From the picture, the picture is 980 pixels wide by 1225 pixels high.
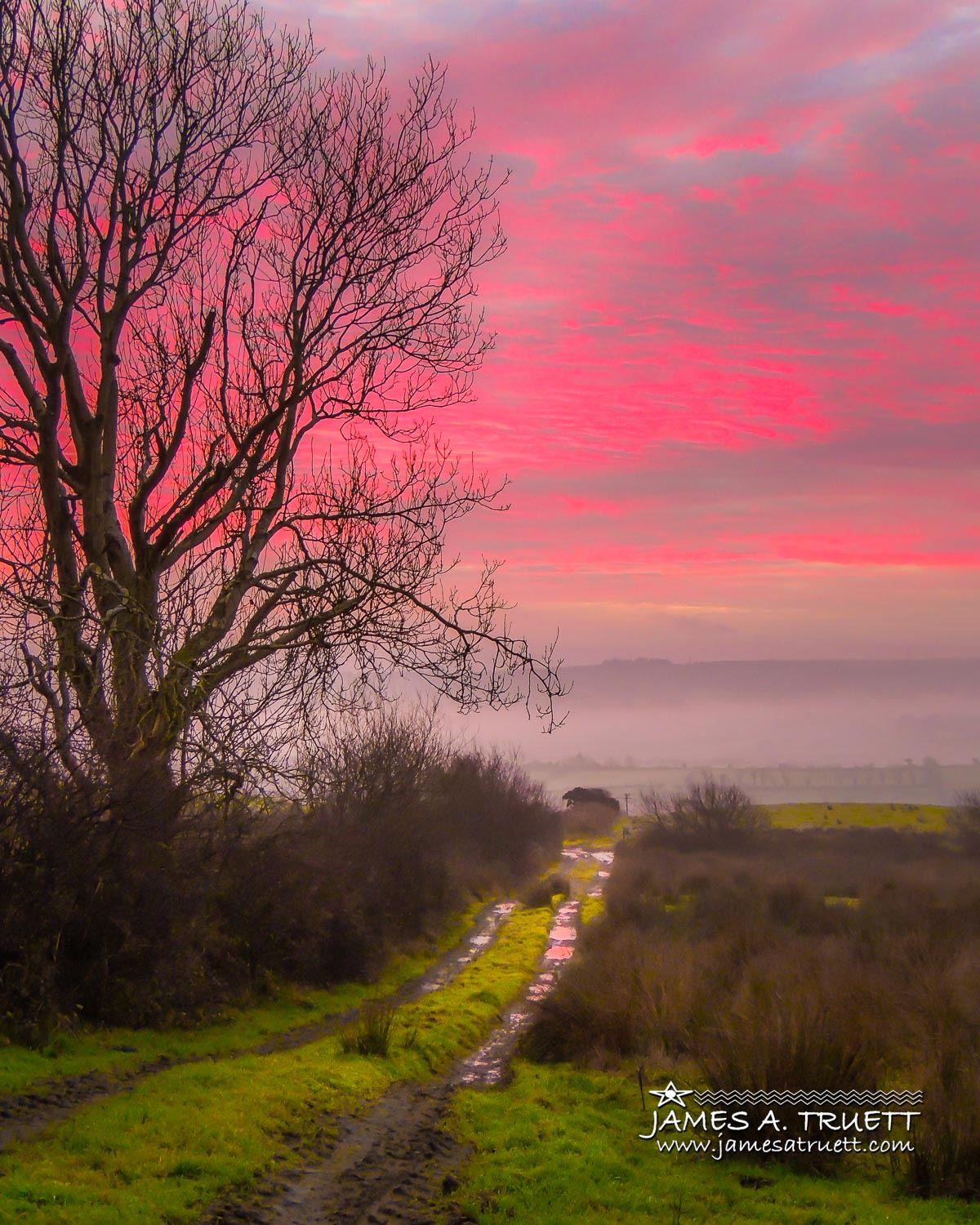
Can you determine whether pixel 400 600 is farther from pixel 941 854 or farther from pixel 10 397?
pixel 941 854

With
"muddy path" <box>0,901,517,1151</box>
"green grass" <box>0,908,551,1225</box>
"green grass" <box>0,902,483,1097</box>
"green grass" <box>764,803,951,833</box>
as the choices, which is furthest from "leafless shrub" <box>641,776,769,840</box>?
Answer: "green grass" <box>0,908,551,1225</box>

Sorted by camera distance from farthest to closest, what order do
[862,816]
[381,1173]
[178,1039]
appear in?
[862,816], [178,1039], [381,1173]

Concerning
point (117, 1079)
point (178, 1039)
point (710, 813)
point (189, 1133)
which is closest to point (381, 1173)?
point (189, 1133)

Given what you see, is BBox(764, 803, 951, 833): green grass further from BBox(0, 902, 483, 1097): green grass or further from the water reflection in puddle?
BBox(0, 902, 483, 1097): green grass

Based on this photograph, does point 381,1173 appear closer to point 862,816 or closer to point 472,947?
point 472,947

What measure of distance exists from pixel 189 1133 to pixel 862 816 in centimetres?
6459

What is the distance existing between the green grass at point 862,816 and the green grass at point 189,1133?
152 ft

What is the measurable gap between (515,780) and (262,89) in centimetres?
3912

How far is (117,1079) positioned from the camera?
10.3 m

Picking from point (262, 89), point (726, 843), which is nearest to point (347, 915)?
point (262, 89)

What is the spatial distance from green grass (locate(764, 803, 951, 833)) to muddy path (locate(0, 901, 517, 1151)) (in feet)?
131

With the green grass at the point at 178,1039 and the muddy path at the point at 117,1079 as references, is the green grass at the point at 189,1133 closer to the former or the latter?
the muddy path at the point at 117,1079

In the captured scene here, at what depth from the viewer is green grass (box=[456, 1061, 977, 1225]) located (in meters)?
7.87

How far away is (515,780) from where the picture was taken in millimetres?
48719
